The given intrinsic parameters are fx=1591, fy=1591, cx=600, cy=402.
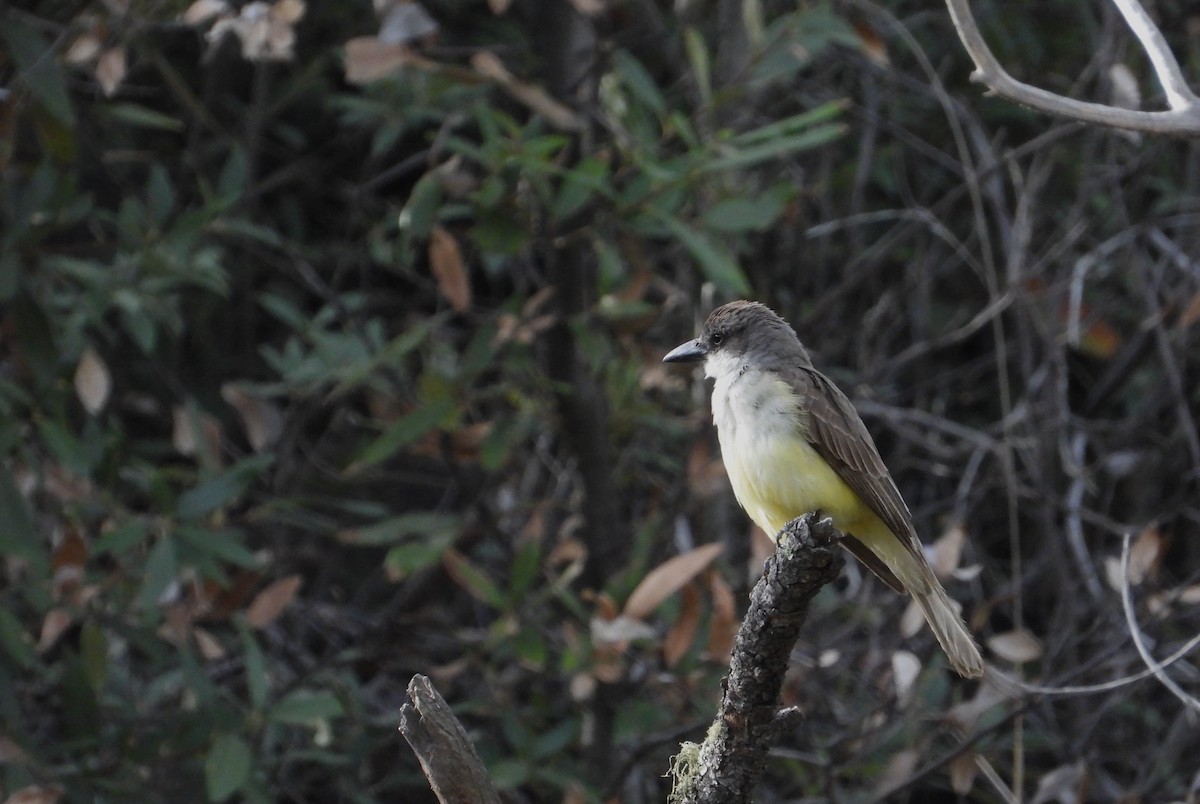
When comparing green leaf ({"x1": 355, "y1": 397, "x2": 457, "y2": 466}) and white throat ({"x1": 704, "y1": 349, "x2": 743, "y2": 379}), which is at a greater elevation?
white throat ({"x1": 704, "y1": 349, "x2": 743, "y2": 379})

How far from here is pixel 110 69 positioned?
507 centimetres

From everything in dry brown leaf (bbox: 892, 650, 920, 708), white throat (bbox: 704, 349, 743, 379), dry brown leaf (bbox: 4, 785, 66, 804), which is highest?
white throat (bbox: 704, 349, 743, 379)

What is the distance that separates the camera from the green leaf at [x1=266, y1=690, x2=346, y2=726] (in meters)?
5.16

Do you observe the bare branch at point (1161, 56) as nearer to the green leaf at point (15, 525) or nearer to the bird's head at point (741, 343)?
the bird's head at point (741, 343)

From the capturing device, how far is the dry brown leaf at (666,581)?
204 inches

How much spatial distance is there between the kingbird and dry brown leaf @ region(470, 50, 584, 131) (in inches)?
50.0

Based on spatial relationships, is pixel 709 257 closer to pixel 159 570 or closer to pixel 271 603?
pixel 271 603

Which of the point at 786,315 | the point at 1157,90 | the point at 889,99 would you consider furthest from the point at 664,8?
the point at 1157,90

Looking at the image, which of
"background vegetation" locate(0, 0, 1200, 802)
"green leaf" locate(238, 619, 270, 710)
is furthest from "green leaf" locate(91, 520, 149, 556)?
"green leaf" locate(238, 619, 270, 710)

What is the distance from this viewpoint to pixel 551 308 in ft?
19.2

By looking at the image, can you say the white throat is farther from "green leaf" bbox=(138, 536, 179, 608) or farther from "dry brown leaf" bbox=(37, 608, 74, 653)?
"dry brown leaf" bbox=(37, 608, 74, 653)

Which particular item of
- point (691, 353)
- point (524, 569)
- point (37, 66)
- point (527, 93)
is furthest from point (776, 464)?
point (37, 66)

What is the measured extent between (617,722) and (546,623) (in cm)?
65

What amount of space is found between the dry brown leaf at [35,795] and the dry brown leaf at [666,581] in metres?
1.84
